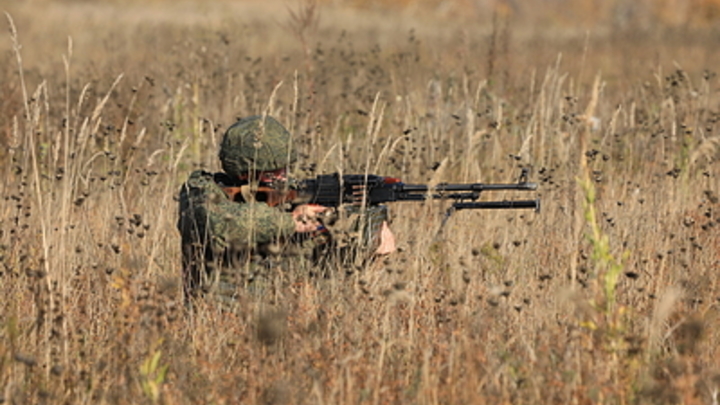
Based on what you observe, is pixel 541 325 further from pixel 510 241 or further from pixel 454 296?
pixel 510 241

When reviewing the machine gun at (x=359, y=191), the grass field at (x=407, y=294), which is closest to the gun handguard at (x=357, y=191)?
the machine gun at (x=359, y=191)

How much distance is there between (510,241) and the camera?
4930mm

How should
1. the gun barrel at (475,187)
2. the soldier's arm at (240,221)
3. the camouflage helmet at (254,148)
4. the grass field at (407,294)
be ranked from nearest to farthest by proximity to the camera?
the grass field at (407,294) < the soldier's arm at (240,221) < the camouflage helmet at (254,148) < the gun barrel at (475,187)

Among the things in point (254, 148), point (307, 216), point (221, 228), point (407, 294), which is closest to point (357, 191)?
point (307, 216)

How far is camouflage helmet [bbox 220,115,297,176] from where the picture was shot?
383 centimetres

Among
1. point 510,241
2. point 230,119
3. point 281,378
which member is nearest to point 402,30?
point 230,119

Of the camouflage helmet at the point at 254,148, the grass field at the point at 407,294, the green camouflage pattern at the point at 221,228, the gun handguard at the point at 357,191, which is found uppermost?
the camouflage helmet at the point at 254,148

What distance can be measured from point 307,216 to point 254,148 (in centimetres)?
36

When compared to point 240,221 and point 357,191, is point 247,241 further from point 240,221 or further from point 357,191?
point 357,191

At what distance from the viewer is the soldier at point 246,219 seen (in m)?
3.74

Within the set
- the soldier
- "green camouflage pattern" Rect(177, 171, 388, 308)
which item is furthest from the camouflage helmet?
"green camouflage pattern" Rect(177, 171, 388, 308)

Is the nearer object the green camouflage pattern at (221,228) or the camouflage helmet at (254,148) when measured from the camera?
the green camouflage pattern at (221,228)

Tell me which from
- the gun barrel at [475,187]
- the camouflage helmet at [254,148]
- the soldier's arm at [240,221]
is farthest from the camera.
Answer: the gun barrel at [475,187]

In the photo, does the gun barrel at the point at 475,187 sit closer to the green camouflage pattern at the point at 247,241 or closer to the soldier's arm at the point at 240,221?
the green camouflage pattern at the point at 247,241
